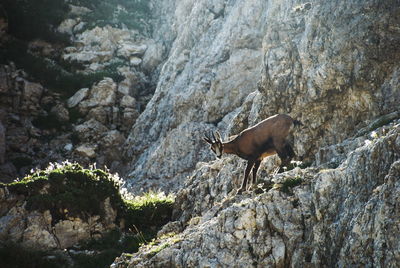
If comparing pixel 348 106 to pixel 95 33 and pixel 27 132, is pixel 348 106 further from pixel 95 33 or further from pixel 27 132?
pixel 95 33

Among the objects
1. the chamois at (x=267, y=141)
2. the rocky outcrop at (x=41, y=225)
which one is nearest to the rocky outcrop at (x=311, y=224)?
the chamois at (x=267, y=141)

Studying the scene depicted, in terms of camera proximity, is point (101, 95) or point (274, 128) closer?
point (274, 128)

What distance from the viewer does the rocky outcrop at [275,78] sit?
Answer: 45.8 ft

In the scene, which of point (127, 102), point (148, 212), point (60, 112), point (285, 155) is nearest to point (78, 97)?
point (60, 112)

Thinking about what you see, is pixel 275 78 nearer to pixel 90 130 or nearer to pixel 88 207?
pixel 88 207

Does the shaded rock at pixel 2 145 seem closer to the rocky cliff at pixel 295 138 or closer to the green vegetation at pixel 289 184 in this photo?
the rocky cliff at pixel 295 138

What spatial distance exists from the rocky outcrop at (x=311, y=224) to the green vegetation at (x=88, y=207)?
282 cm

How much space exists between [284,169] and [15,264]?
7.99m

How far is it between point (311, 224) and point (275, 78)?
28.2 feet

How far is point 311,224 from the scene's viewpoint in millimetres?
8922

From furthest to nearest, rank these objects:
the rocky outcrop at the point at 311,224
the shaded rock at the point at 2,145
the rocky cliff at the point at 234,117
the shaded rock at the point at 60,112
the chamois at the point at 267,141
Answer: the shaded rock at the point at 60,112, the shaded rock at the point at 2,145, the chamois at the point at 267,141, the rocky cliff at the point at 234,117, the rocky outcrop at the point at 311,224

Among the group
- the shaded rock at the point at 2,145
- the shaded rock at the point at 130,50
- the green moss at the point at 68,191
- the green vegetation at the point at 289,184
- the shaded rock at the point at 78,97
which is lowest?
the green vegetation at the point at 289,184

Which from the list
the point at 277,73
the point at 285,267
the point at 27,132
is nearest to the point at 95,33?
the point at 27,132

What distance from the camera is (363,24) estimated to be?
14.5m
